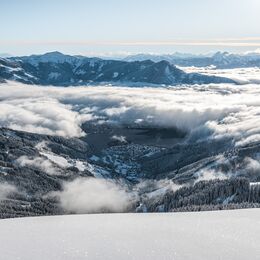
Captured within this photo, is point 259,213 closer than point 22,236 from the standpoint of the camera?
No

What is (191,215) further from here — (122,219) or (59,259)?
(59,259)

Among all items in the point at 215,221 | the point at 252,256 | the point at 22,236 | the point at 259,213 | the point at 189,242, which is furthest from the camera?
the point at 259,213

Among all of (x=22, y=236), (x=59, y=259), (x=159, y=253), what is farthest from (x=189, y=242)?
(x=22, y=236)

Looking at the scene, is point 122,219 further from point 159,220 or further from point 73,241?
point 73,241

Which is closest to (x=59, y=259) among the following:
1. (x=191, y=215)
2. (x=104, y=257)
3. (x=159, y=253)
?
(x=104, y=257)

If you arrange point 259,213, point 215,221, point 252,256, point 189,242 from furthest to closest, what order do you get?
point 259,213 < point 215,221 < point 189,242 < point 252,256

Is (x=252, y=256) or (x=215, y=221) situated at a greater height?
(x=252, y=256)
